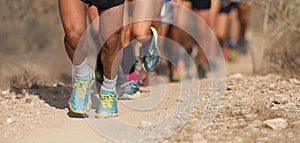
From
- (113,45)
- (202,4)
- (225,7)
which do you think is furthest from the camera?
(225,7)

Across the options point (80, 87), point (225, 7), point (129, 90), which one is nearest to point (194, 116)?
point (80, 87)

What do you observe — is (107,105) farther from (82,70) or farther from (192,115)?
(192,115)

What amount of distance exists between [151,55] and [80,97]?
40.1 inches

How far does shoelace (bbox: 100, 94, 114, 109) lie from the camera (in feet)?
17.7

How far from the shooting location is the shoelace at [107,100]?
5.38 m

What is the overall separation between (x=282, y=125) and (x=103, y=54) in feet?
5.04

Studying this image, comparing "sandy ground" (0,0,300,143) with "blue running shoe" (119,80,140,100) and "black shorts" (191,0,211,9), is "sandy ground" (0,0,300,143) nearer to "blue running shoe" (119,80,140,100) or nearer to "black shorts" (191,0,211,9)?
"blue running shoe" (119,80,140,100)

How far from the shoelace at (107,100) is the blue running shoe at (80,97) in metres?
0.13

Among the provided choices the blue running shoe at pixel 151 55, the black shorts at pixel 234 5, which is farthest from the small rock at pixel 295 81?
the black shorts at pixel 234 5

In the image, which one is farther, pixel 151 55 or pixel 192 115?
pixel 151 55

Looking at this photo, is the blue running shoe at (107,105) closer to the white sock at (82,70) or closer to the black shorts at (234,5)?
the white sock at (82,70)

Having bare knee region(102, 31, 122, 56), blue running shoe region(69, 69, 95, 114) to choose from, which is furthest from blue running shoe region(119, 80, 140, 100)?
bare knee region(102, 31, 122, 56)

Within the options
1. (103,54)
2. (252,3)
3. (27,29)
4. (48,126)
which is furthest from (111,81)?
(27,29)

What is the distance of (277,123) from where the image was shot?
15.6 feet
